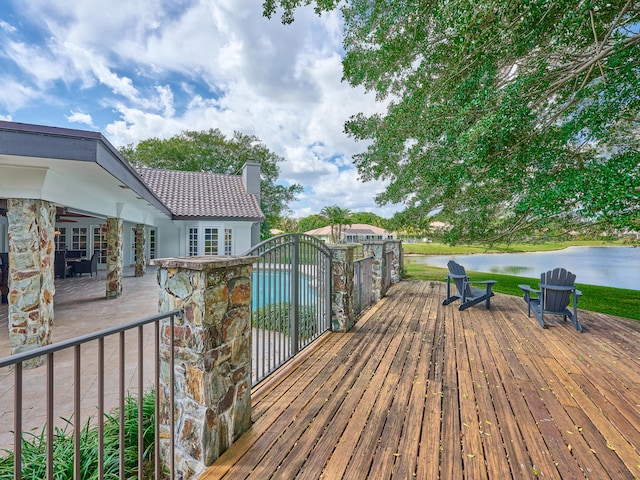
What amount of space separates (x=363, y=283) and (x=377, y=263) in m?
0.97

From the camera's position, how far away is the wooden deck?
1.79m

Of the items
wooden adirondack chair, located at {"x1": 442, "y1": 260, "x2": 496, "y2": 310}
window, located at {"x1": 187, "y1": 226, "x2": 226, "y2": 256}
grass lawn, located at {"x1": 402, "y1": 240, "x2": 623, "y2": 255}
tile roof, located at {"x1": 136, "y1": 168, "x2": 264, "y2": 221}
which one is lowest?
wooden adirondack chair, located at {"x1": 442, "y1": 260, "x2": 496, "y2": 310}

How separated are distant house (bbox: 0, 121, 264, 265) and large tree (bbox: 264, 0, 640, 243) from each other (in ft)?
14.6

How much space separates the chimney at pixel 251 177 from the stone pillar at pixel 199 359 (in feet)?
44.7

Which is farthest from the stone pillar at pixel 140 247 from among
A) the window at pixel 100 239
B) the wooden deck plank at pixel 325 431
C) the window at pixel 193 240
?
the wooden deck plank at pixel 325 431

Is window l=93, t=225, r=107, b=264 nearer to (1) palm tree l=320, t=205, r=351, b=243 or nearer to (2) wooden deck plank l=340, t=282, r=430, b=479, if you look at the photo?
(2) wooden deck plank l=340, t=282, r=430, b=479

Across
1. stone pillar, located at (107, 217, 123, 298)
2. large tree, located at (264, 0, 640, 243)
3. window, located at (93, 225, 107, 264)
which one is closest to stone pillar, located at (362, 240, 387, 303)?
large tree, located at (264, 0, 640, 243)

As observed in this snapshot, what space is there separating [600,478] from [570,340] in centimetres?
Result: 301

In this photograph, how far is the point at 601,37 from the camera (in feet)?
15.9

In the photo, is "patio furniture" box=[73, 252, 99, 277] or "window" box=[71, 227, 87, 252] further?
"window" box=[71, 227, 87, 252]

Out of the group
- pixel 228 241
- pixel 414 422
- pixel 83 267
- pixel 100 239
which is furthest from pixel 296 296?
pixel 100 239

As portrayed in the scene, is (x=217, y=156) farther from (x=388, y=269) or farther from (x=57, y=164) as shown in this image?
(x=57, y=164)

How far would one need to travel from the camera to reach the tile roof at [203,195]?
12454 millimetres

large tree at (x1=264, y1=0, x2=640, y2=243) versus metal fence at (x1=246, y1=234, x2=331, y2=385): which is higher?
large tree at (x1=264, y1=0, x2=640, y2=243)
